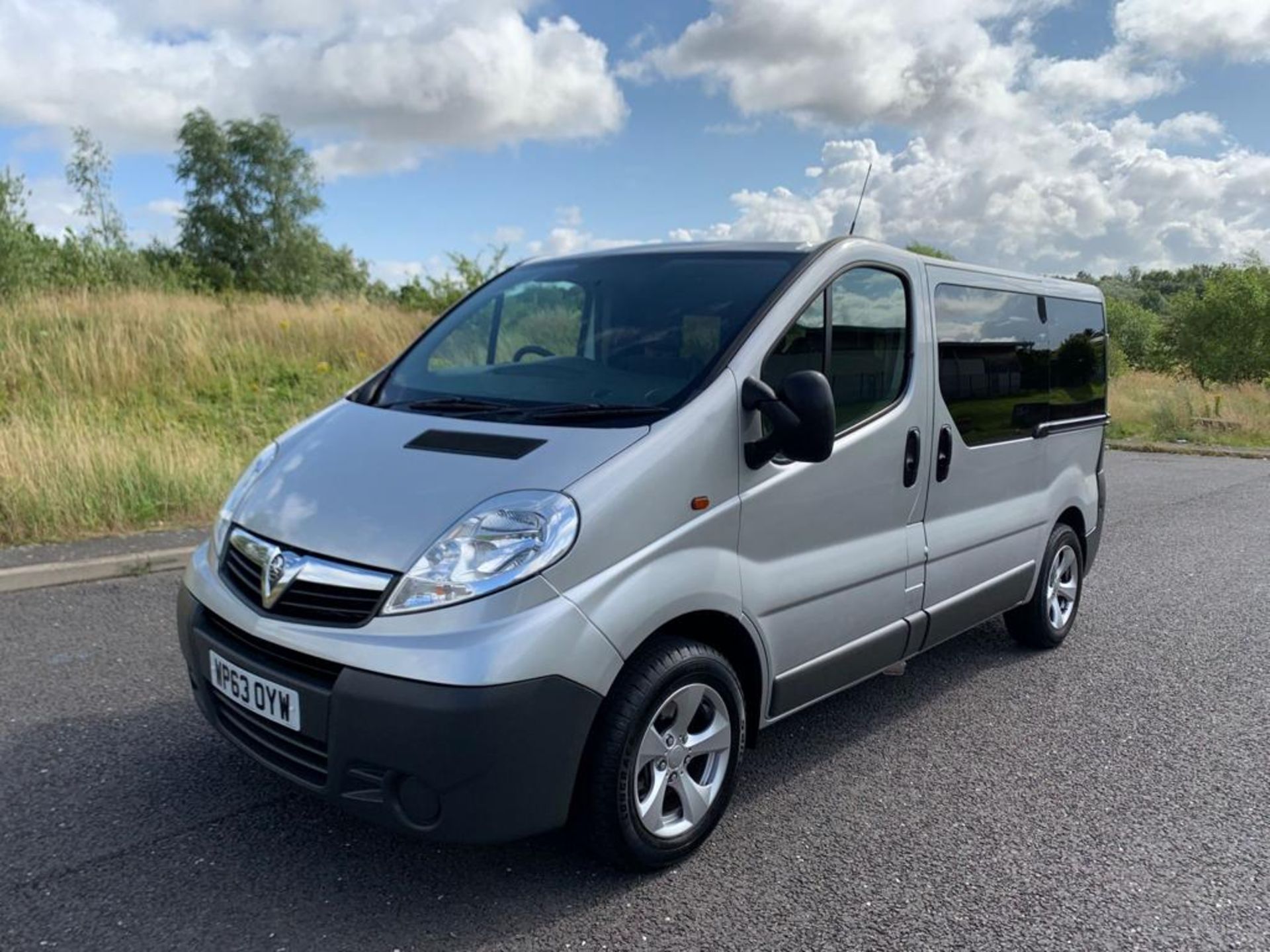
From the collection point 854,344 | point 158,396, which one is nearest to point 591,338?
point 854,344

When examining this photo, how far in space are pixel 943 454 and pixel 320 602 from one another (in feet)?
8.06

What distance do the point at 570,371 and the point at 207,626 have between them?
1.40m

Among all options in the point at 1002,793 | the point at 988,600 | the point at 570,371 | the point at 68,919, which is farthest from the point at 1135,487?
the point at 68,919

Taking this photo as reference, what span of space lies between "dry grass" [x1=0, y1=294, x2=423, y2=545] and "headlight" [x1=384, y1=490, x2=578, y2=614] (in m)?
5.19

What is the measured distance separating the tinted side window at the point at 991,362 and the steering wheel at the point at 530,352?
1.58m

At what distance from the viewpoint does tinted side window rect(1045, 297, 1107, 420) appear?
4.85 meters

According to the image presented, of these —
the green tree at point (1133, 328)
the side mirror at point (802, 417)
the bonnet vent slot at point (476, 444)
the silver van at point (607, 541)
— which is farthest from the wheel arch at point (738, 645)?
the green tree at point (1133, 328)

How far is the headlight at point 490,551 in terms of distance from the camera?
2.45 metres

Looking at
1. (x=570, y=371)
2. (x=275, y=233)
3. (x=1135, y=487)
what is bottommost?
(x=1135, y=487)

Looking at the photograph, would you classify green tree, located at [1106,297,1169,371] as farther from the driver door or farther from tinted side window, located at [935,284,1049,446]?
the driver door

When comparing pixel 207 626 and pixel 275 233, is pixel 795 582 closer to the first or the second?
pixel 207 626

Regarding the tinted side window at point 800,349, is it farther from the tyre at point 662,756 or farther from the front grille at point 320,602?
the front grille at point 320,602

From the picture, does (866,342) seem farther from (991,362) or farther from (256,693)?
(256,693)

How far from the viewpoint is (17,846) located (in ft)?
9.52
